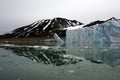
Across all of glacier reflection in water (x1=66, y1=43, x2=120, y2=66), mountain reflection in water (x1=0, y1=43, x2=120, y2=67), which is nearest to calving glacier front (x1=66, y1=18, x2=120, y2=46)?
glacier reflection in water (x1=66, y1=43, x2=120, y2=66)

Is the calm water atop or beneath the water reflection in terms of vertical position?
atop

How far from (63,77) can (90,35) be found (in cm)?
2544

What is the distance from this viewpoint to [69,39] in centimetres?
3878

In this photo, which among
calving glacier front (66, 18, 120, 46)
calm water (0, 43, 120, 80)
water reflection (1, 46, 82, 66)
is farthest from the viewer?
calving glacier front (66, 18, 120, 46)

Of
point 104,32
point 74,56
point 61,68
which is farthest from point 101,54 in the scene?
point 104,32

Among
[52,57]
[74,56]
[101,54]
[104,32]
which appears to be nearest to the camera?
[52,57]

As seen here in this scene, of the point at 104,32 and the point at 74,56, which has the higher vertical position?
the point at 74,56

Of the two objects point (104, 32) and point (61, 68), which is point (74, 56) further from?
point (104, 32)

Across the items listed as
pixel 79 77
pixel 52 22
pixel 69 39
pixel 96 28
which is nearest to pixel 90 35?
pixel 96 28

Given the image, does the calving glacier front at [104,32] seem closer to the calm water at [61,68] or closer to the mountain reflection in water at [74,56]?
the mountain reflection in water at [74,56]

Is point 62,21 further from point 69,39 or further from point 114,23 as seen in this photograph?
point 114,23

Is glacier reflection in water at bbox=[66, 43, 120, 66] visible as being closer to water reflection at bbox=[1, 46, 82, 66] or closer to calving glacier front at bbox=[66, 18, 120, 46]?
water reflection at bbox=[1, 46, 82, 66]

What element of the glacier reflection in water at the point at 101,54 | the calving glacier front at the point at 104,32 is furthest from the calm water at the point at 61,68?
the calving glacier front at the point at 104,32

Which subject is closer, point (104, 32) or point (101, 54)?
point (101, 54)
